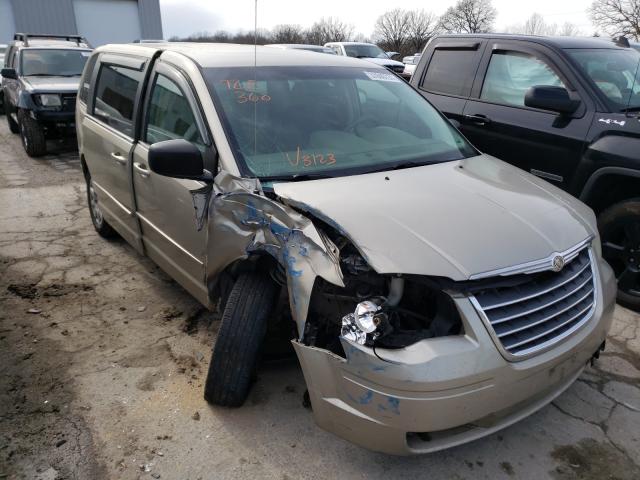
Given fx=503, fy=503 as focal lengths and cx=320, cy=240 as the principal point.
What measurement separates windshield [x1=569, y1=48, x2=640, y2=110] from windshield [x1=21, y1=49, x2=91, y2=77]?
29.1 feet

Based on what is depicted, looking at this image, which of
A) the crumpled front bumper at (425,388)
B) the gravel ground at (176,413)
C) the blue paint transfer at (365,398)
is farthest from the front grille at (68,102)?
the blue paint transfer at (365,398)

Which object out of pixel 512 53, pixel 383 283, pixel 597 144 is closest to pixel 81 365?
pixel 383 283

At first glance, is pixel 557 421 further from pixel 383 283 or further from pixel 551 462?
pixel 383 283

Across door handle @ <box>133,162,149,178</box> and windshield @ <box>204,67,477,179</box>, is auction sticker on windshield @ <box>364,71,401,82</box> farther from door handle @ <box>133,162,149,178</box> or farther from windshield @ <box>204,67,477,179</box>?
door handle @ <box>133,162,149,178</box>

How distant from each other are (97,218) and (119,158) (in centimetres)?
152

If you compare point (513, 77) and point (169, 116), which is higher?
point (513, 77)

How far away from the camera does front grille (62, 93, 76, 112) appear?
27.9 ft

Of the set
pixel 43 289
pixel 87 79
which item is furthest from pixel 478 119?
pixel 43 289

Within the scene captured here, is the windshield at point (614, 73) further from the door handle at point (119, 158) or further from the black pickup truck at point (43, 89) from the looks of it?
the black pickup truck at point (43, 89)

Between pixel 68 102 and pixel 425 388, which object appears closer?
pixel 425 388

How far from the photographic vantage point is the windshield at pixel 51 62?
9.41 m

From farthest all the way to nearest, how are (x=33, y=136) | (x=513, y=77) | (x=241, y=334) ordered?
1. (x=33, y=136)
2. (x=513, y=77)
3. (x=241, y=334)

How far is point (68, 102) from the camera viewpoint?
8.55 m

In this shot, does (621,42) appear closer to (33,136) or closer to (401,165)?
(401,165)
